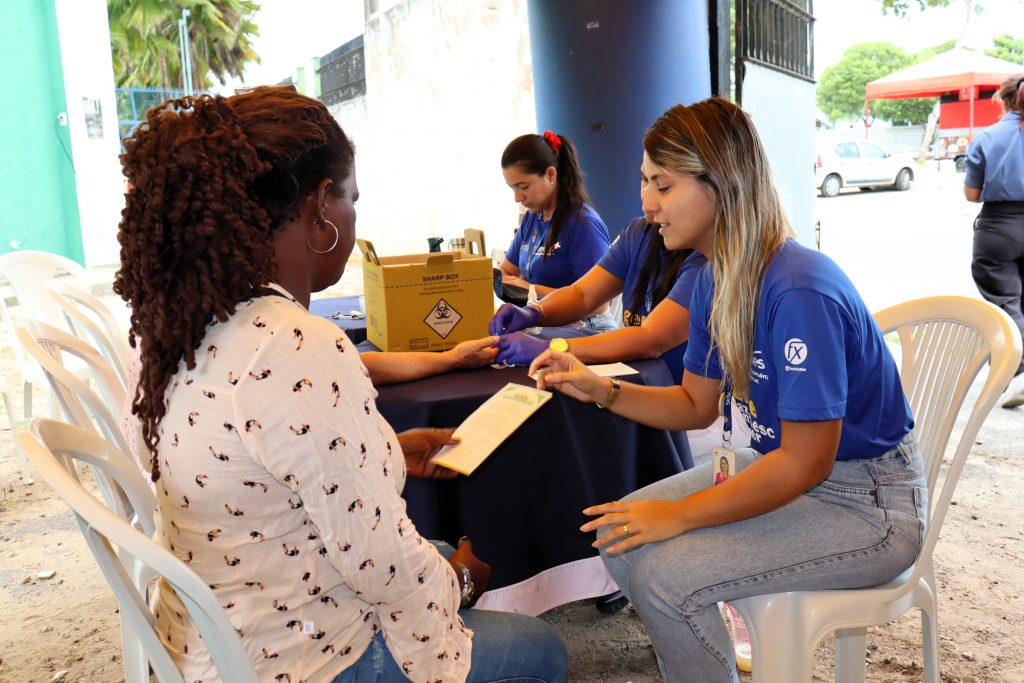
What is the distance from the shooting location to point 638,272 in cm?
254

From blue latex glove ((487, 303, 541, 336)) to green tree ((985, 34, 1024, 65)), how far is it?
28.5 ft

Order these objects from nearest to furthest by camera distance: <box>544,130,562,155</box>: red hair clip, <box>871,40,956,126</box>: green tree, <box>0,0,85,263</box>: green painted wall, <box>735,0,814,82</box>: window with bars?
<box>544,130,562,155</box>: red hair clip
<box>735,0,814,82</box>: window with bars
<box>0,0,85,263</box>: green painted wall
<box>871,40,956,126</box>: green tree

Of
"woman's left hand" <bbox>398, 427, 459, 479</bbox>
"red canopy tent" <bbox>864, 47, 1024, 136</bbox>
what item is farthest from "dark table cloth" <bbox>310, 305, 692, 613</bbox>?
"red canopy tent" <bbox>864, 47, 1024, 136</bbox>

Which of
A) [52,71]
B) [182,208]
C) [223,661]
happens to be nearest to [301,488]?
[223,661]

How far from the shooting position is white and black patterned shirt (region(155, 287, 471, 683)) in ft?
3.08

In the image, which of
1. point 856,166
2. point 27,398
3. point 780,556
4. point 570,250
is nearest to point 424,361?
point 780,556

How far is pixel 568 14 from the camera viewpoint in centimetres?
416

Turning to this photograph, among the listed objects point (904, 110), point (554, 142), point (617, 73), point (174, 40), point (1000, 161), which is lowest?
point (1000, 161)

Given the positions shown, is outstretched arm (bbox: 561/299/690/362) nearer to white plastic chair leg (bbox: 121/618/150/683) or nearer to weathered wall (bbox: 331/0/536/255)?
white plastic chair leg (bbox: 121/618/150/683)

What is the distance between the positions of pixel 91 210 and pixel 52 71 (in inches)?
60.2

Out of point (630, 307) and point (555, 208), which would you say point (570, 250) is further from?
point (630, 307)

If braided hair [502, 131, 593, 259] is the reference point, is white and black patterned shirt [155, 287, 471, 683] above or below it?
below

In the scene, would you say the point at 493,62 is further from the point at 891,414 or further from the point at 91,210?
the point at 891,414

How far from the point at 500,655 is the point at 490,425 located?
0.65 meters
